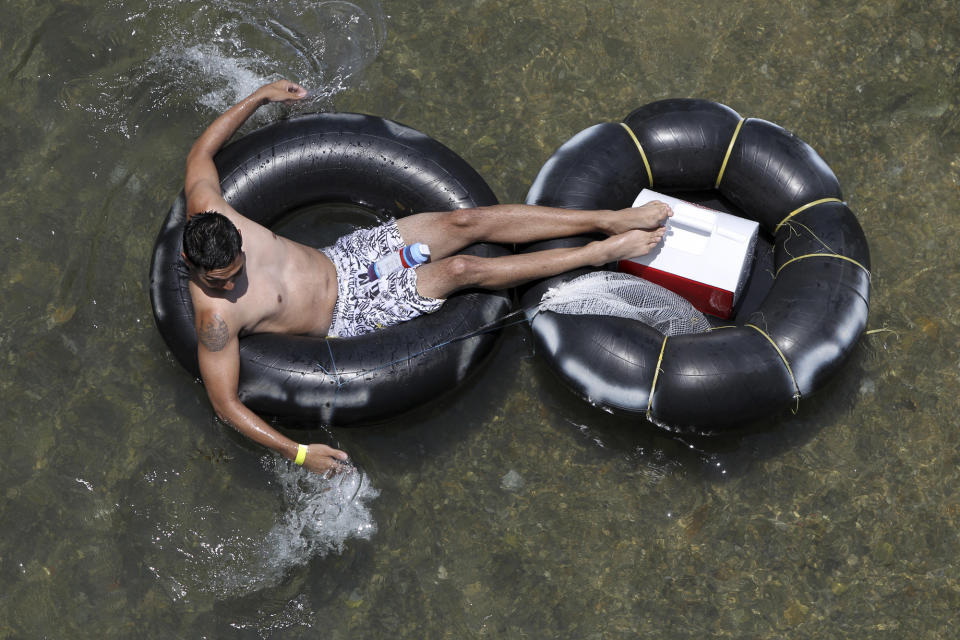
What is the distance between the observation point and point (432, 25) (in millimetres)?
5672

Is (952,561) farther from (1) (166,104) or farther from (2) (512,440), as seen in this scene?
(1) (166,104)

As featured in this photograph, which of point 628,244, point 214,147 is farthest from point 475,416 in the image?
point 214,147

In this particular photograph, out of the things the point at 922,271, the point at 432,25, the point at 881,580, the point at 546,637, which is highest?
the point at 432,25

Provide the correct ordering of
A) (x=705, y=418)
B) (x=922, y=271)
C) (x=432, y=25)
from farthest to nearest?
(x=432, y=25) < (x=922, y=271) < (x=705, y=418)

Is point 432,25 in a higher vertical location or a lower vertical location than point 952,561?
higher

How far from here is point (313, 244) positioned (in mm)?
5164

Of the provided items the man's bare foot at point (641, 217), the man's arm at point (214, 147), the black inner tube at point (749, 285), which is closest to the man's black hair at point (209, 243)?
the man's arm at point (214, 147)

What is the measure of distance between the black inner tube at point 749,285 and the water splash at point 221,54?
1642mm

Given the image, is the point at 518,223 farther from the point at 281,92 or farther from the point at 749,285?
the point at 281,92

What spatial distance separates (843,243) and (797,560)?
1.59 meters

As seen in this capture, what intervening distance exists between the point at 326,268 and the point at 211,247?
86cm

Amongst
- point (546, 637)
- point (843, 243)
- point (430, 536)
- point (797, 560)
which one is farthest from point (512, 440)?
point (843, 243)

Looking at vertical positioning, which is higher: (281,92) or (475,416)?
(281,92)

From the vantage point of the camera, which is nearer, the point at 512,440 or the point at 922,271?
the point at 512,440
